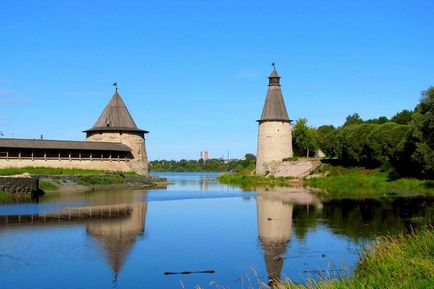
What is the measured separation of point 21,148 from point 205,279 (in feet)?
89.1

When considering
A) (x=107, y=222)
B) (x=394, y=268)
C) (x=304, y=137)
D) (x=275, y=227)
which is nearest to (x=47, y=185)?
(x=107, y=222)

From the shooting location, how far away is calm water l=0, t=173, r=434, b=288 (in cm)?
912

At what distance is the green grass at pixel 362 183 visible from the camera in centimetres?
2688

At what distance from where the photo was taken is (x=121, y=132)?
130 ft

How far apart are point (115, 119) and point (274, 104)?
12081 mm

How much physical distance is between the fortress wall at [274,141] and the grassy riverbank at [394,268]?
34.2 meters

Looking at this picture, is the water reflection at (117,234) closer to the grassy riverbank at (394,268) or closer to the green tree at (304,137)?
the grassy riverbank at (394,268)

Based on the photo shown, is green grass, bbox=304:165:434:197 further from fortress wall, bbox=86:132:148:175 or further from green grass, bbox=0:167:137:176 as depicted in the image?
green grass, bbox=0:167:137:176

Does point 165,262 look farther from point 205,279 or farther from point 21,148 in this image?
point 21,148

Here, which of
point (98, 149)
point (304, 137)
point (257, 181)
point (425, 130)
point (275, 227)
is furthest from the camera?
point (304, 137)

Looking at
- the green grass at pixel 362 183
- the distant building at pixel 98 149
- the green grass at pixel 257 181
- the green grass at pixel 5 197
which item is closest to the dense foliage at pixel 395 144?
the green grass at pixel 362 183

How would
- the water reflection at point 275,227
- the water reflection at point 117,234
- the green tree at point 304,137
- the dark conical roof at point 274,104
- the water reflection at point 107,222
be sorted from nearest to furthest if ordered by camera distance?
the water reflection at point 275,227, the water reflection at point 117,234, the water reflection at point 107,222, the dark conical roof at point 274,104, the green tree at point 304,137

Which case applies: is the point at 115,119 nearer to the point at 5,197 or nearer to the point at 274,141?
the point at 274,141

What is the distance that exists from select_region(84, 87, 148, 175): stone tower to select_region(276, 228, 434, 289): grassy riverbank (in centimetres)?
3169
